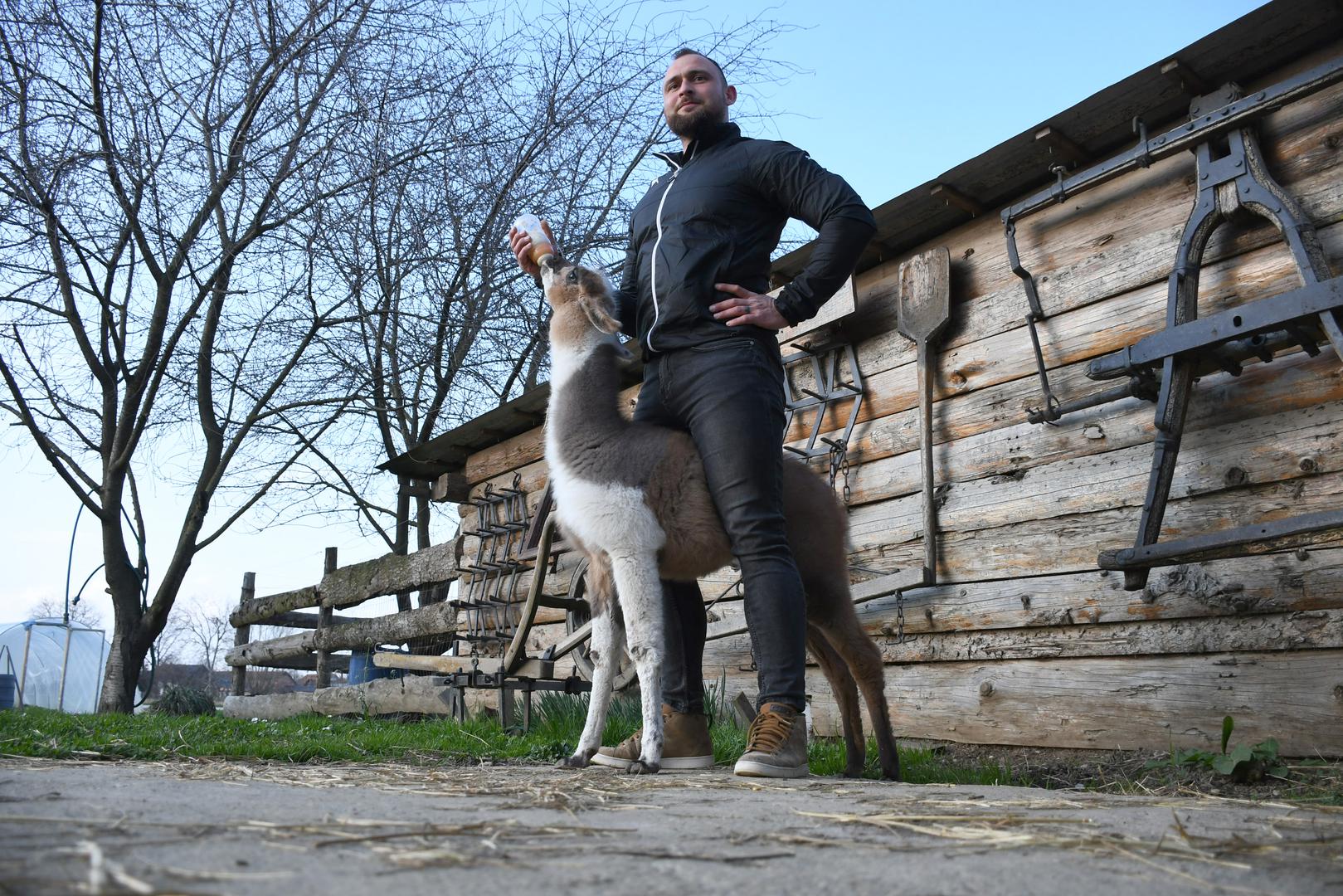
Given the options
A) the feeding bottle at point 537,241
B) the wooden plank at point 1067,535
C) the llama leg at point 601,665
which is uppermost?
the feeding bottle at point 537,241

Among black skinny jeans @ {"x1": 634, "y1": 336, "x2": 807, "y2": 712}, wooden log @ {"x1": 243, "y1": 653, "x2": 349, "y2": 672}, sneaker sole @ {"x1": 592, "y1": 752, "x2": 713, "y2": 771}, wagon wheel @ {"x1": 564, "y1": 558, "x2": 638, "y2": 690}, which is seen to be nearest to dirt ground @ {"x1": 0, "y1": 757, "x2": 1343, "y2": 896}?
black skinny jeans @ {"x1": 634, "y1": 336, "x2": 807, "y2": 712}

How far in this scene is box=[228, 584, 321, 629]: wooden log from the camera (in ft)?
42.6

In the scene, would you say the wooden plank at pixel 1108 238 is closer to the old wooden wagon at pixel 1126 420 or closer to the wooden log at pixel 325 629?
the old wooden wagon at pixel 1126 420

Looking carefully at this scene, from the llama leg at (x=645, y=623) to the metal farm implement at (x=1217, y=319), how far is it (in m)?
1.90

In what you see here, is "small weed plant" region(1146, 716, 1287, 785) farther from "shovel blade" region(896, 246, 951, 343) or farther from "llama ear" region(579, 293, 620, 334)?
"llama ear" region(579, 293, 620, 334)

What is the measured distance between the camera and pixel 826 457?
6.19 meters

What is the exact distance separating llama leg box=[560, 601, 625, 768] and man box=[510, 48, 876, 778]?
130mm

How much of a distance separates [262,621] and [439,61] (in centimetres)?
829

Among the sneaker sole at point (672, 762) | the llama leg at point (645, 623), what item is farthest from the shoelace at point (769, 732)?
the sneaker sole at point (672, 762)

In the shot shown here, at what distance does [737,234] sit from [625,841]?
107 inches

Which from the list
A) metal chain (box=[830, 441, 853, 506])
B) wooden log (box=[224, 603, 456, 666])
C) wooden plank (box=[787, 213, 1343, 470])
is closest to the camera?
wooden plank (box=[787, 213, 1343, 470])

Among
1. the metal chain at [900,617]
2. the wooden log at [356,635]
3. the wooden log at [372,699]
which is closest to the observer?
the metal chain at [900,617]

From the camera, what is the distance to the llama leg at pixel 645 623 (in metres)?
3.47

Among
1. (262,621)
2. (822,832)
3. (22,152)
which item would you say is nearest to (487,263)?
(22,152)
